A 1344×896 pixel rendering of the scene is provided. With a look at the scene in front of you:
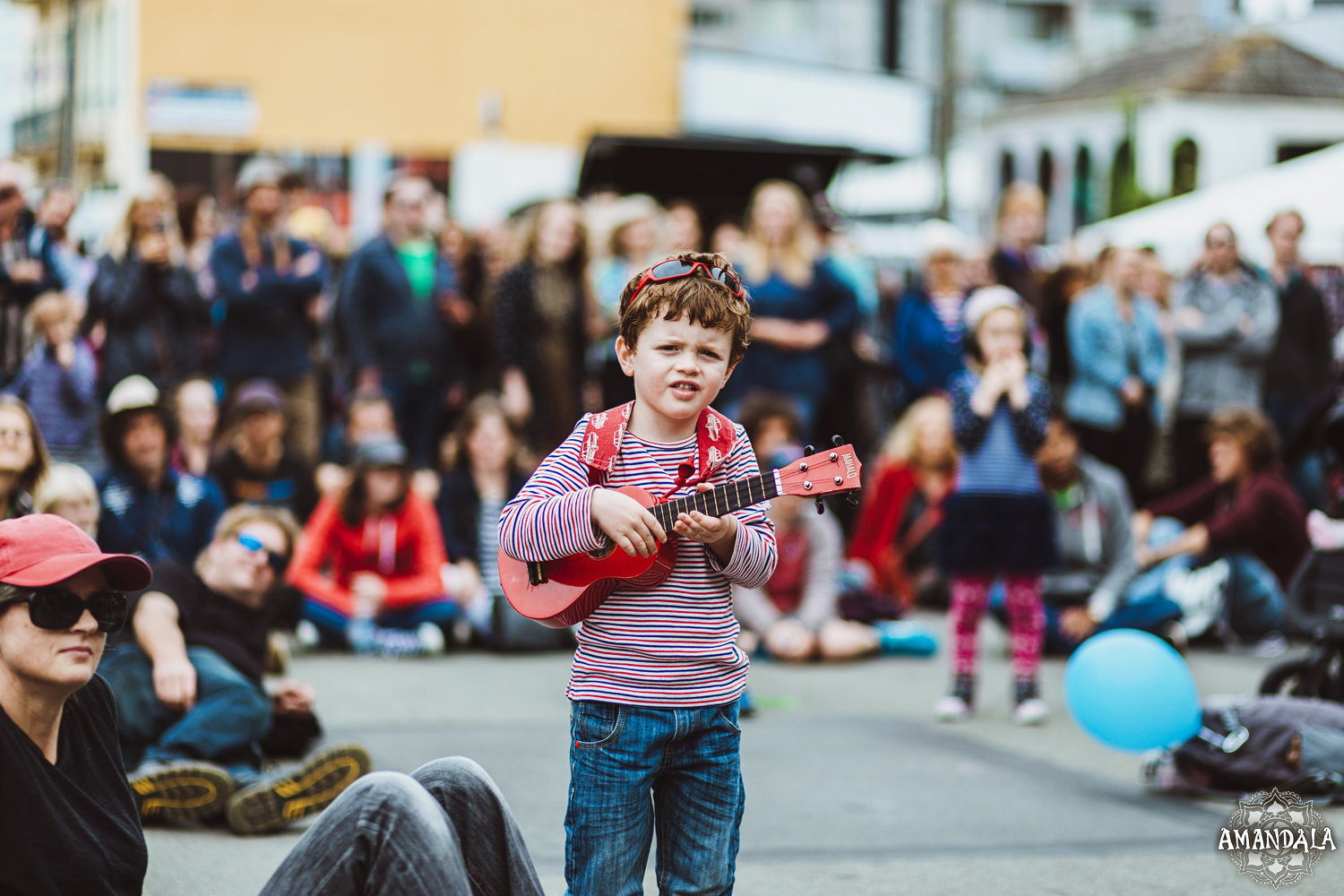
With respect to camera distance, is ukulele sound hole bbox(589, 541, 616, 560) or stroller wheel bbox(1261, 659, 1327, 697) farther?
stroller wheel bbox(1261, 659, 1327, 697)

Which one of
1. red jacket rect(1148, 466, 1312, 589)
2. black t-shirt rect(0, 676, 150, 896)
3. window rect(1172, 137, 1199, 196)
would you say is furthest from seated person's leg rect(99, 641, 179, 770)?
window rect(1172, 137, 1199, 196)

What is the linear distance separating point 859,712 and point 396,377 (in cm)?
418

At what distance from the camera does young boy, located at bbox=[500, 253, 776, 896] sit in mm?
2914

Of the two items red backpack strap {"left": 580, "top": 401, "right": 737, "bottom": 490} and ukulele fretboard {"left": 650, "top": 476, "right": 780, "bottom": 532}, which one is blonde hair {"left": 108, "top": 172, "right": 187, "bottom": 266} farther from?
ukulele fretboard {"left": 650, "top": 476, "right": 780, "bottom": 532}

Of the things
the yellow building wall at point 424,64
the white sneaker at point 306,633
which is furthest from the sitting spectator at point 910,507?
the yellow building wall at point 424,64

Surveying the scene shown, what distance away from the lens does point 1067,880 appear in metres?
4.20

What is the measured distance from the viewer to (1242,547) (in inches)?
335

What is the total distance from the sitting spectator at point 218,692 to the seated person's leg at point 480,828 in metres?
1.53

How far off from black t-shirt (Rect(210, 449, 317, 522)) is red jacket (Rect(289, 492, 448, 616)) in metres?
0.36

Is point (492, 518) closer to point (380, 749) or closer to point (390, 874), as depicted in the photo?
point (380, 749)

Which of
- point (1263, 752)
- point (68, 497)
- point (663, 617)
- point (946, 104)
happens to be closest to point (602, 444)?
point (663, 617)

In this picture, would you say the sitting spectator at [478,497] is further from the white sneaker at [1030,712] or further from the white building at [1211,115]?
the white building at [1211,115]

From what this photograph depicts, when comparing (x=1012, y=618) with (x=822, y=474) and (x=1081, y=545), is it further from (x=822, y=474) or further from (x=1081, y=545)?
(x=822, y=474)

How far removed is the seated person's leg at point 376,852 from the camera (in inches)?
100
